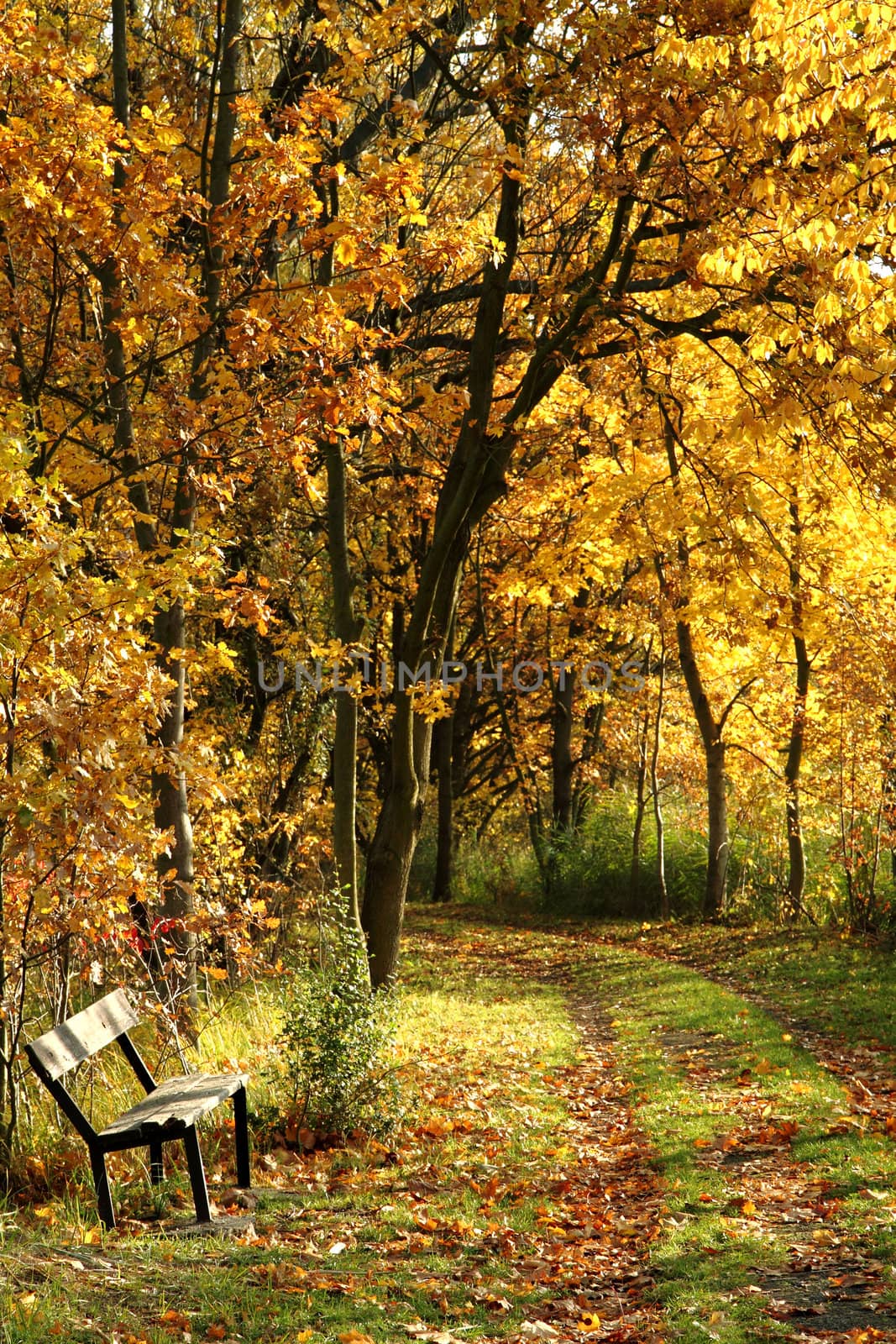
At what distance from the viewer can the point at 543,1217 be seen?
19.3 feet

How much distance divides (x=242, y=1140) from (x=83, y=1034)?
1114mm

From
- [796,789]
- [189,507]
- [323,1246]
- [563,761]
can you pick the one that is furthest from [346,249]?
[563,761]

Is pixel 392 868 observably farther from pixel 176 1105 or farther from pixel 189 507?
pixel 176 1105

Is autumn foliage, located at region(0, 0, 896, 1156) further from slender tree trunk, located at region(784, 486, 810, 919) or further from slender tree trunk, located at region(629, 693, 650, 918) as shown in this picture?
slender tree trunk, located at region(629, 693, 650, 918)

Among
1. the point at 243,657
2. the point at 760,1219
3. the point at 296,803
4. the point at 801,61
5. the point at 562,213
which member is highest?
the point at 562,213

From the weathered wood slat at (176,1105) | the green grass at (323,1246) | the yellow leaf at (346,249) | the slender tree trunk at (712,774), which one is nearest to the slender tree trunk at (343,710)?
the green grass at (323,1246)

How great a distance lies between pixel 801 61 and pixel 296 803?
10.7m

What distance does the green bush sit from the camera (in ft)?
22.9

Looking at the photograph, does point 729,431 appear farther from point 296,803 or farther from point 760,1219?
point 296,803

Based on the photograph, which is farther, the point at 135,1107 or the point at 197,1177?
the point at 135,1107

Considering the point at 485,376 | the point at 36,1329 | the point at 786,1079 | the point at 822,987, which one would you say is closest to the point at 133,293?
the point at 485,376

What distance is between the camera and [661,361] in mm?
13883

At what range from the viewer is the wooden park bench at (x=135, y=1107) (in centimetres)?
500

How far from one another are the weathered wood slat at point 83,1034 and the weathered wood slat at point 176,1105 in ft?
1.09
